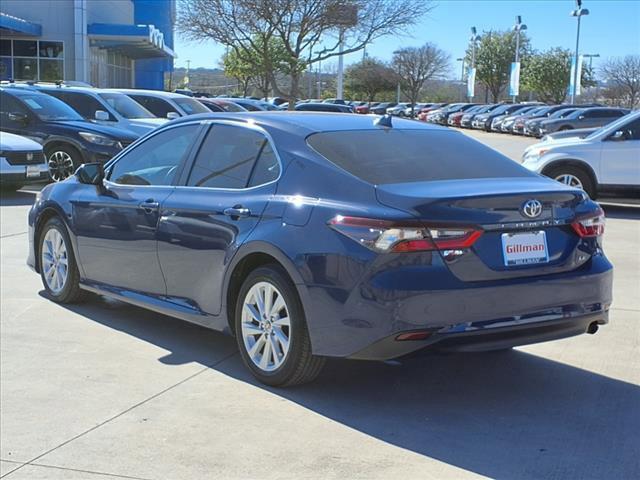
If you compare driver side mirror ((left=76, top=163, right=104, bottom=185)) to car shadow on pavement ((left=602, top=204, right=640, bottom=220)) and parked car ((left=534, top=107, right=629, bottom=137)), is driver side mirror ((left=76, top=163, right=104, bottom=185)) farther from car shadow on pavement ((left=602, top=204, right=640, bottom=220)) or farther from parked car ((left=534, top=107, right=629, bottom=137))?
parked car ((left=534, top=107, right=629, bottom=137))

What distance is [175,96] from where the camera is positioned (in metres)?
19.8

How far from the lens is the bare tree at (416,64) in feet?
254

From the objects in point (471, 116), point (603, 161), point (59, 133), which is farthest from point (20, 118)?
point (471, 116)

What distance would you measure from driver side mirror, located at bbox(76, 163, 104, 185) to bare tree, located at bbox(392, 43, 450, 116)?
70799 millimetres

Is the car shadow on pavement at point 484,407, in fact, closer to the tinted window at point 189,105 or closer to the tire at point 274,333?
the tire at point 274,333

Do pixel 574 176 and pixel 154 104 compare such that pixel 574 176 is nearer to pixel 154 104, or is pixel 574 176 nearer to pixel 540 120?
pixel 154 104

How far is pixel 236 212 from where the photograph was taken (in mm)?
5176

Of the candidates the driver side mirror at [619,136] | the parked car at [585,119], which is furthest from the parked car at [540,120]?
the driver side mirror at [619,136]

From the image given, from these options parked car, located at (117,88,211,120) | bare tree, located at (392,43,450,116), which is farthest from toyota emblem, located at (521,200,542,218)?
bare tree, located at (392,43,450,116)

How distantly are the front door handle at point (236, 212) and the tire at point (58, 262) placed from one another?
213cm

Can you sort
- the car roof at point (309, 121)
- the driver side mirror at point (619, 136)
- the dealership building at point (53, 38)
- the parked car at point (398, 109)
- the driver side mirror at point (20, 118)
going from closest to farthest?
the car roof at point (309, 121), the driver side mirror at point (619, 136), the driver side mirror at point (20, 118), the dealership building at point (53, 38), the parked car at point (398, 109)

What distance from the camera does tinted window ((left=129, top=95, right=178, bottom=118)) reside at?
19.5 m

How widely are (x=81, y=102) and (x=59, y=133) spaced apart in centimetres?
252

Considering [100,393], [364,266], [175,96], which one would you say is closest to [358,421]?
[364,266]
